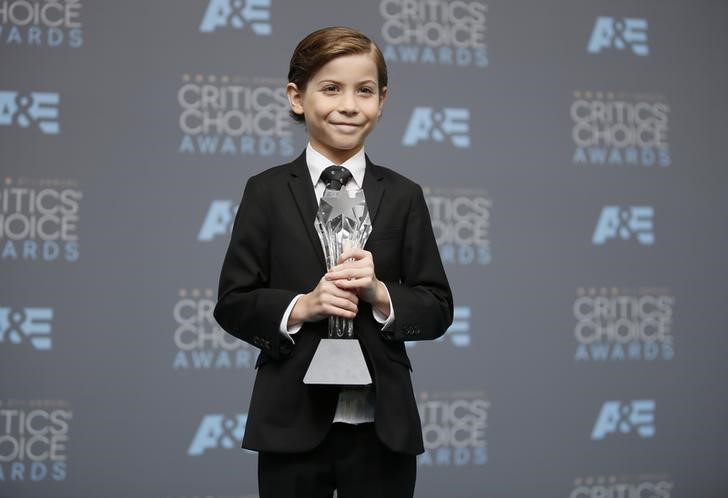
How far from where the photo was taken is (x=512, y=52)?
3139 mm

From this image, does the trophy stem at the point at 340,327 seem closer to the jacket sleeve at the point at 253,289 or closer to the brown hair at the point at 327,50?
the jacket sleeve at the point at 253,289

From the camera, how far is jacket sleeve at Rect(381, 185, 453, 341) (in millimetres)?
1124

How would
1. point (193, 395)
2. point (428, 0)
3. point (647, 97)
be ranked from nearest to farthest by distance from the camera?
point (193, 395) → point (428, 0) → point (647, 97)

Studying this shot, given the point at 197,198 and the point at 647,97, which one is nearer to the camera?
the point at 197,198

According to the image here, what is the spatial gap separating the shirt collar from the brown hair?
0.11m

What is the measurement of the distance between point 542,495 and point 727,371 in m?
0.95

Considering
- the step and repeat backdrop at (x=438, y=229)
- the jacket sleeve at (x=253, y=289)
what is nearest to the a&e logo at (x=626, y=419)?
the step and repeat backdrop at (x=438, y=229)

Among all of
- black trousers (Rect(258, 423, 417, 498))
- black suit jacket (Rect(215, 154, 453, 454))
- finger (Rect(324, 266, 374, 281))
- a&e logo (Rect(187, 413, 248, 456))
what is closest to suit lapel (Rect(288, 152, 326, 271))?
black suit jacket (Rect(215, 154, 453, 454))

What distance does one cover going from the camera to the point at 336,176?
1162mm

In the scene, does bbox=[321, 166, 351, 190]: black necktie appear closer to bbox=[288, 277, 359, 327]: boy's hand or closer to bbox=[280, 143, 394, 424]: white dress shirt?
bbox=[280, 143, 394, 424]: white dress shirt

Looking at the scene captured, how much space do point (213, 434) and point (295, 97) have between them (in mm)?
1887

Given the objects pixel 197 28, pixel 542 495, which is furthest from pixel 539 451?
pixel 197 28

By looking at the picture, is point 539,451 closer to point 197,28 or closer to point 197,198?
point 197,198

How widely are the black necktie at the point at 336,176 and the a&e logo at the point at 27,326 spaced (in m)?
1.96
